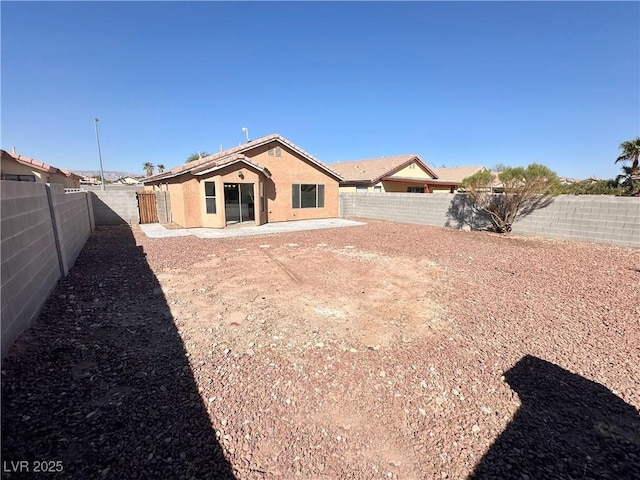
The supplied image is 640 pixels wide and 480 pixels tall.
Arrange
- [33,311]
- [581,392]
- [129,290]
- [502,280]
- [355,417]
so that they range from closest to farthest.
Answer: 1. [355,417]
2. [581,392]
3. [33,311]
4. [129,290]
5. [502,280]

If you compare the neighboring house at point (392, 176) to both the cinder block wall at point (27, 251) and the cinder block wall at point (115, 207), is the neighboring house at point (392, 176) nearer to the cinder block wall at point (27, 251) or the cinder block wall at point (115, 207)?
the cinder block wall at point (115, 207)

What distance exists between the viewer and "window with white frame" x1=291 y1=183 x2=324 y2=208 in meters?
16.2

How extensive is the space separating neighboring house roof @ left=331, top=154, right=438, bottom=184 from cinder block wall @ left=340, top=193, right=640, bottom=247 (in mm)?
5466

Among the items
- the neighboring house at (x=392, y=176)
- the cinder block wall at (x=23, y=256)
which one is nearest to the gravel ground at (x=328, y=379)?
the cinder block wall at (x=23, y=256)

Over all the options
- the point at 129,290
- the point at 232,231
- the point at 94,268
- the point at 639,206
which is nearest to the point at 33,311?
the point at 129,290

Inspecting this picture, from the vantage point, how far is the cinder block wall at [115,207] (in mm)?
14570

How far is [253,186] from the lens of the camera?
13.9 meters

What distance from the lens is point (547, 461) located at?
6.90 feet

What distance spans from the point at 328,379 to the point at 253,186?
39.9 ft

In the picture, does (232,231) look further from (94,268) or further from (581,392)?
(581,392)

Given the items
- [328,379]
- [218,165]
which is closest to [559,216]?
[328,379]

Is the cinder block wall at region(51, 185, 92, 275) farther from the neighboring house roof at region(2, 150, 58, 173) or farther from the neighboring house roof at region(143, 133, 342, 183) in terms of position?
the neighboring house roof at region(2, 150, 58, 173)

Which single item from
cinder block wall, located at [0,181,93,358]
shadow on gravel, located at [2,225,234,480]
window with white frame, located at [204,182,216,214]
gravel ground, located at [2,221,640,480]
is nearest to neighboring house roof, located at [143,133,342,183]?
window with white frame, located at [204,182,216,214]

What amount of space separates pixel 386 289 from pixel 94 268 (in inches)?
252
